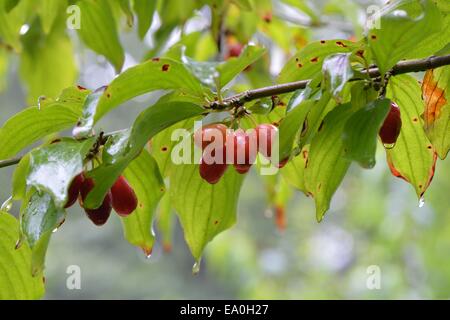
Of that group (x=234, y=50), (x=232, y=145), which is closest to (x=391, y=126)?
(x=232, y=145)

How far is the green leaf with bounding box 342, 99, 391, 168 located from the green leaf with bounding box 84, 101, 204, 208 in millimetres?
197

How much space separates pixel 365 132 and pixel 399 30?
0.11 m

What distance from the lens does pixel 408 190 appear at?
268 centimetres

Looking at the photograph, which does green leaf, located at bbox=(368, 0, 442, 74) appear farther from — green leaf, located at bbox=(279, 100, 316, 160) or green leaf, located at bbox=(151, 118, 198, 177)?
green leaf, located at bbox=(151, 118, 198, 177)

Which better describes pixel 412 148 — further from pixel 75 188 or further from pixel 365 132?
pixel 75 188

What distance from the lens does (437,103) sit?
0.91 metres

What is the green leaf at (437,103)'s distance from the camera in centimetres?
91

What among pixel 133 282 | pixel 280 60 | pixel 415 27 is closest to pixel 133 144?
pixel 415 27

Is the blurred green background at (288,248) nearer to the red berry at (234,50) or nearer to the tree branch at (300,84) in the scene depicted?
the red berry at (234,50)

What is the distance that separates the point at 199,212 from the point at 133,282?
28.2 feet

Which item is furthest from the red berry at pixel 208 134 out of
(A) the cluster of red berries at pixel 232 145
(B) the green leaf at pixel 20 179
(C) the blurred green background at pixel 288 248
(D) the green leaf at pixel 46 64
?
(D) the green leaf at pixel 46 64

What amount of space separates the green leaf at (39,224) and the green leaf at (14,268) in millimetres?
189

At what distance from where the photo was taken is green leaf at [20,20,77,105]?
173 centimetres

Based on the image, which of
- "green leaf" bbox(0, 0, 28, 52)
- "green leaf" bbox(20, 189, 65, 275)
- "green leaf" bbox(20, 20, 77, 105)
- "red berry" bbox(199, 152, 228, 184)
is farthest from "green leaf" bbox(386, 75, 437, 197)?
"green leaf" bbox(20, 20, 77, 105)
